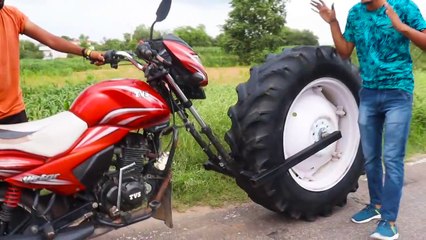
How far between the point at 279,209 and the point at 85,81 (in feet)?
18.5

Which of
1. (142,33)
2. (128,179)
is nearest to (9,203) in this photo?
(128,179)

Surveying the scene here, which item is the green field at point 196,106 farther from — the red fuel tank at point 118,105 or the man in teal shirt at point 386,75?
the man in teal shirt at point 386,75

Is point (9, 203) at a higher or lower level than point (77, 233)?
higher

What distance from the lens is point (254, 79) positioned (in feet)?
11.7

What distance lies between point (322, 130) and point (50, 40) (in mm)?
2114

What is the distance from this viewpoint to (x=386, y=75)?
10.9 ft

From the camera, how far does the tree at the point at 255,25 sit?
34.0 m

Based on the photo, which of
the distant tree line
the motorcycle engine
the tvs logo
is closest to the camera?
the tvs logo

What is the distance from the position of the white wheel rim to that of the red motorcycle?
0.4 inches

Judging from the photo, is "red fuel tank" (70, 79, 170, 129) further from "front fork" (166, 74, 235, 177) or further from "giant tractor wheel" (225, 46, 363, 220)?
"giant tractor wheel" (225, 46, 363, 220)

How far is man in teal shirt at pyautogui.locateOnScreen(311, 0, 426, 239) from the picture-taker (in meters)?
3.22

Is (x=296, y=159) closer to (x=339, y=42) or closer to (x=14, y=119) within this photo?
(x=339, y=42)

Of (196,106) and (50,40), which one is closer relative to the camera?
(50,40)

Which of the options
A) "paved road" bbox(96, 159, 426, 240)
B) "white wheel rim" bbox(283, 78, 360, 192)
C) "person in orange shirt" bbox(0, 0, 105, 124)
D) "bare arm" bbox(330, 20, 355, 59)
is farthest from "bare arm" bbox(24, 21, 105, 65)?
"bare arm" bbox(330, 20, 355, 59)
